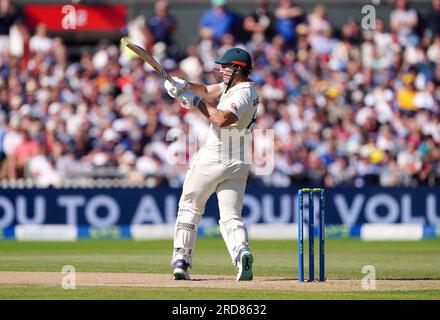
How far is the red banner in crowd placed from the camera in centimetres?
2305

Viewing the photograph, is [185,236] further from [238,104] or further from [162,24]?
[162,24]

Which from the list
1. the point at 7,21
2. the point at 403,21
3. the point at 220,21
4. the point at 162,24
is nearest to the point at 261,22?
the point at 220,21

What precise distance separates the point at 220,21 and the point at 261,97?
7.38 feet

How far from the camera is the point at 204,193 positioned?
1048 centimetres

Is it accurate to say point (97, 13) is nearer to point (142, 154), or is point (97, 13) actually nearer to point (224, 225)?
point (142, 154)

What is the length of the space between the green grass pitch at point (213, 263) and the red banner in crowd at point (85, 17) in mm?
6552

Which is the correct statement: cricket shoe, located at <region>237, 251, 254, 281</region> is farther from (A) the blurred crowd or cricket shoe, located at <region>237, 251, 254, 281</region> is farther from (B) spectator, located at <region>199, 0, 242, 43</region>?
(B) spectator, located at <region>199, 0, 242, 43</region>

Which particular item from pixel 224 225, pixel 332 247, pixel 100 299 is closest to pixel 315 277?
pixel 224 225

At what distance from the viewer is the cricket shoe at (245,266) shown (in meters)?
10.1

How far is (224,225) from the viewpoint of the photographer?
34.0 ft

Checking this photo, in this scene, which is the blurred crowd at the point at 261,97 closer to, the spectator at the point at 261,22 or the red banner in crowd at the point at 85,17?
the spectator at the point at 261,22

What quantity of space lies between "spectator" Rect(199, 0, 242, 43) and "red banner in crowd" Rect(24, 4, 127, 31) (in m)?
1.80

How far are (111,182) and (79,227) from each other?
38.8 inches
